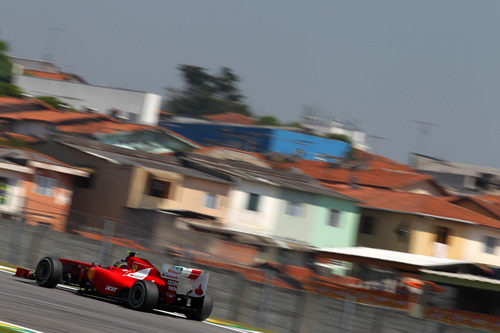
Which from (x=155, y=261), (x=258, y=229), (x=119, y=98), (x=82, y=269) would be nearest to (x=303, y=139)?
(x=119, y=98)

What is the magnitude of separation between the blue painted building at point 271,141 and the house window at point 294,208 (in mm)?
20545

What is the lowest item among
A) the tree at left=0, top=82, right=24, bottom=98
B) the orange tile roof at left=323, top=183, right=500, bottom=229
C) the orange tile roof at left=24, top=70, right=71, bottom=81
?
the orange tile roof at left=323, top=183, right=500, bottom=229

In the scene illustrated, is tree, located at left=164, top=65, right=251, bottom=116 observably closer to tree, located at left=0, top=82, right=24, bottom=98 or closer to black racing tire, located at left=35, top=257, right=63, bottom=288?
tree, located at left=0, top=82, right=24, bottom=98

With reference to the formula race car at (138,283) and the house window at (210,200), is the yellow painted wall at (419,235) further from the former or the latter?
the formula race car at (138,283)

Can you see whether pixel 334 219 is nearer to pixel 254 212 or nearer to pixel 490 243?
pixel 254 212

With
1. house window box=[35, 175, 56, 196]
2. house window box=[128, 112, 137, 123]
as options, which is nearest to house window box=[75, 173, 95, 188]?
house window box=[35, 175, 56, 196]

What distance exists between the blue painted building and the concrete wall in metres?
47.9

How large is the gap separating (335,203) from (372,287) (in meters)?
22.2

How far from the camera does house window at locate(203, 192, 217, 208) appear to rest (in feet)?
146

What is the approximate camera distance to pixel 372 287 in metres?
27.3

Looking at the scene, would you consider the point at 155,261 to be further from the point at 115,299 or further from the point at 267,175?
the point at 267,175

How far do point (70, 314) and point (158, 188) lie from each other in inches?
1239

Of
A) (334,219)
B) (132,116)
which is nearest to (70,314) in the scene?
(334,219)

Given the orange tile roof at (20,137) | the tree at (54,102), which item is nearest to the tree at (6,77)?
the tree at (54,102)
